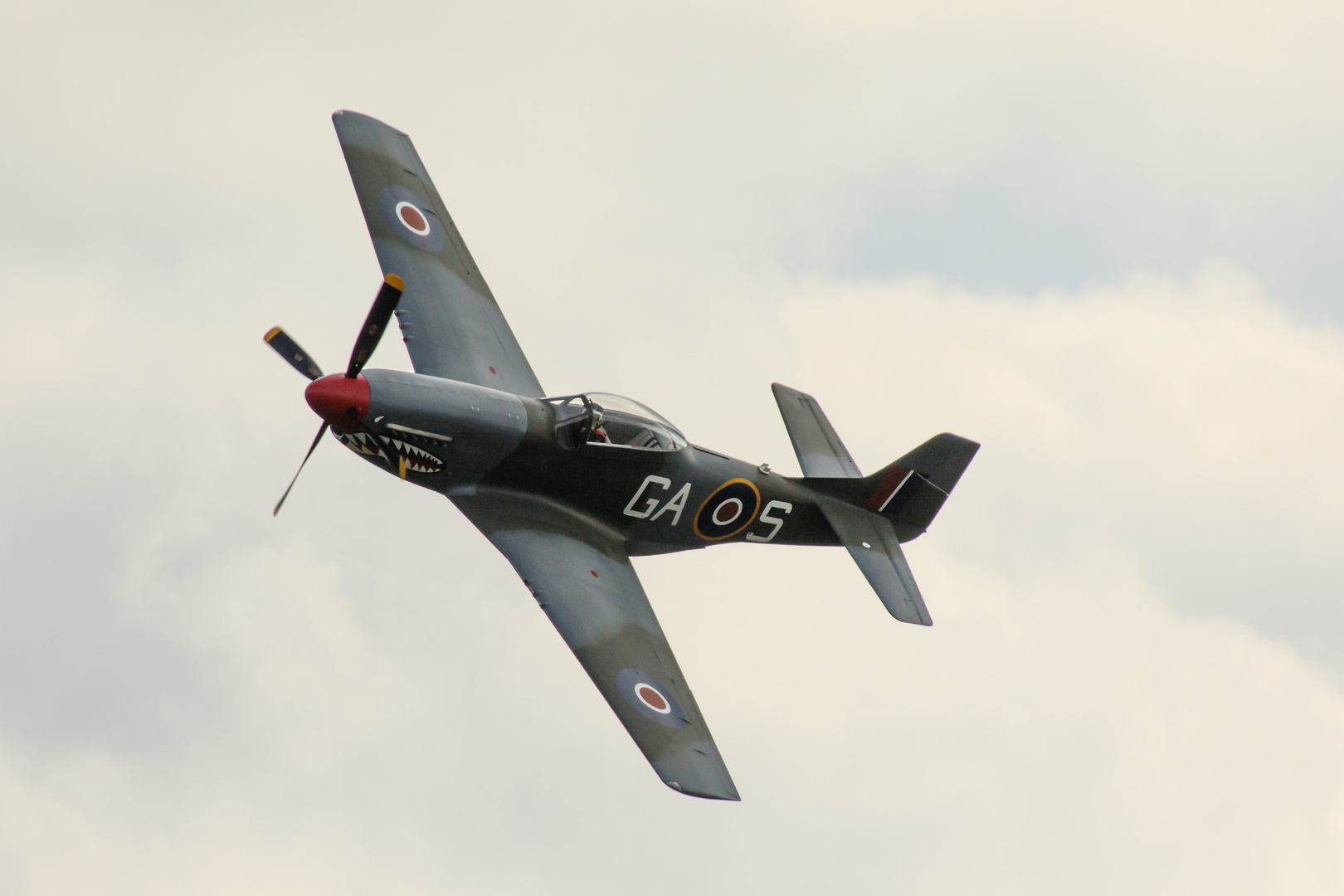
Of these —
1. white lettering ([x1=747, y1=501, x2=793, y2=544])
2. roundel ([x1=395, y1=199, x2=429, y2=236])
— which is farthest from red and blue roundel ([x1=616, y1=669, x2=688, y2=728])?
roundel ([x1=395, y1=199, x2=429, y2=236])

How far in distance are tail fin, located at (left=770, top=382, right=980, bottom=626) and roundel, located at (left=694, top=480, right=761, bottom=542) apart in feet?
3.91

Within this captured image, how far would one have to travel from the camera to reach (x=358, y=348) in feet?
62.8

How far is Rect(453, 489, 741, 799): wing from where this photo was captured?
60.4ft

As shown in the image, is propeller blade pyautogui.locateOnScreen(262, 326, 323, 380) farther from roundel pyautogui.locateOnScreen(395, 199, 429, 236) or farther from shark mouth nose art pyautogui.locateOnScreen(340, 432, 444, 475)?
roundel pyautogui.locateOnScreen(395, 199, 429, 236)

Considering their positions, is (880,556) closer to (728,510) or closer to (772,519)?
(772,519)

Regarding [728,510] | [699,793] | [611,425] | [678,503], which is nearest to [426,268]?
[611,425]

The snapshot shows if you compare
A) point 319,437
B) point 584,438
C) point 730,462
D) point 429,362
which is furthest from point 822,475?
point 319,437

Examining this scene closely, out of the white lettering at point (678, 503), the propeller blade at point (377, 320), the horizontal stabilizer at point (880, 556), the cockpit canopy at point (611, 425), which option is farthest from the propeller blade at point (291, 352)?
the horizontal stabilizer at point (880, 556)

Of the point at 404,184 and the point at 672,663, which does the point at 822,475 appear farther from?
the point at 404,184

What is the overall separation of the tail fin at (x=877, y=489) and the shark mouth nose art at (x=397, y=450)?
632 cm

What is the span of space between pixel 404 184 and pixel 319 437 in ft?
21.3

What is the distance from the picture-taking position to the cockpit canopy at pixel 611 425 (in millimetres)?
20750

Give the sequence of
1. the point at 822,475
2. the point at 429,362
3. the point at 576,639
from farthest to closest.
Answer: the point at 822,475, the point at 429,362, the point at 576,639

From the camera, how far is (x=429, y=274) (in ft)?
76.1
